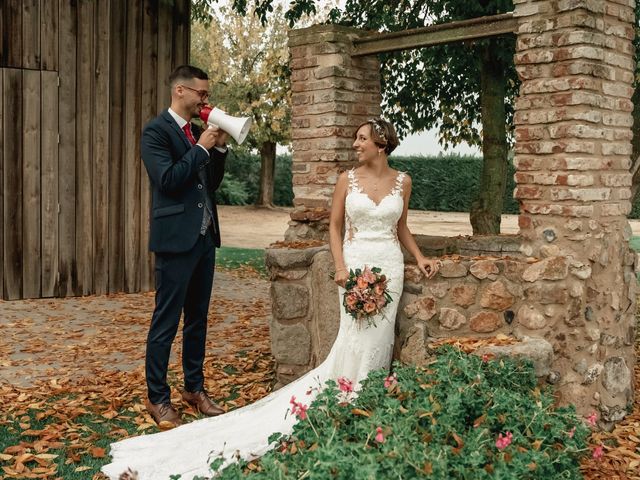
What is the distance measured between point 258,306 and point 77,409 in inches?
181

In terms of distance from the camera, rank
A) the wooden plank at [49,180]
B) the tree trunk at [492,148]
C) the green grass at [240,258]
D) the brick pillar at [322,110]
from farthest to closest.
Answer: the green grass at [240,258]
the wooden plank at [49,180]
the tree trunk at [492,148]
the brick pillar at [322,110]

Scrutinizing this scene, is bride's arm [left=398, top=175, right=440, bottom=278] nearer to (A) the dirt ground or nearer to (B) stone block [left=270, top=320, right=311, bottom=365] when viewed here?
(B) stone block [left=270, top=320, right=311, bottom=365]

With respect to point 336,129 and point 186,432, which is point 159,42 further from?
point 186,432

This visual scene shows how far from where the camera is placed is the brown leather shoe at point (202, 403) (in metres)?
5.59

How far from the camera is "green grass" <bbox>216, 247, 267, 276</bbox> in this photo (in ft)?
49.1

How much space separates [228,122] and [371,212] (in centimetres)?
105

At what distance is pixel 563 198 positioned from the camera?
5391 millimetres

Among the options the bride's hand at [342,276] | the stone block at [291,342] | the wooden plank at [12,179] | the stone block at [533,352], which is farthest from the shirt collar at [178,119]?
the wooden plank at [12,179]

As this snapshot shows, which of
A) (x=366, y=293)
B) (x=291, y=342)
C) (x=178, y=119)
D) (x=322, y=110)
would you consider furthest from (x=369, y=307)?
(x=322, y=110)

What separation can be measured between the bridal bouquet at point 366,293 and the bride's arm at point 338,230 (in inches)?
2.8

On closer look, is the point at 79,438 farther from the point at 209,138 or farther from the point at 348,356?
the point at 209,138

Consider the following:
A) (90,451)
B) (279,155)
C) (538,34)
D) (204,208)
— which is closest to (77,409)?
(90,451)

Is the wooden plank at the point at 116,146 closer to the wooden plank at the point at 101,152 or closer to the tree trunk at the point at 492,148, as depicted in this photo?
the wooden plank at the point at 101,152

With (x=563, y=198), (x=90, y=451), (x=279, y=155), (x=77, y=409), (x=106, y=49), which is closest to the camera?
(x=90, y=451)
